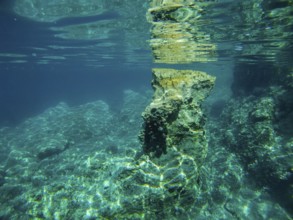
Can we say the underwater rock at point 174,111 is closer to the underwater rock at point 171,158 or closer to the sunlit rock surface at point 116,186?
the underwater rock at point 171,158

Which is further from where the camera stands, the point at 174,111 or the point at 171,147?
the point at 171,147

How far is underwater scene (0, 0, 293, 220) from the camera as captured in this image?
22.5 ft

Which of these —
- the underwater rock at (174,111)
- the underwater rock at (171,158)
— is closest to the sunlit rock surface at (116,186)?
the underwater rock at (171,158)

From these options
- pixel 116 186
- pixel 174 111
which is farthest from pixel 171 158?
pixel 116 186

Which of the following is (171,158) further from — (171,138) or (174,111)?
(174,111)

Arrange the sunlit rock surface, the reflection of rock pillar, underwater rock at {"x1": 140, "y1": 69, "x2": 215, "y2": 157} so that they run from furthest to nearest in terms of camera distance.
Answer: the sunlit rock surface
the reflection of rock pillar
underwater rock at {"x1": 140, "y1": 69, "x2": 215, "y2": 157}

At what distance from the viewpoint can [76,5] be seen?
14156mm

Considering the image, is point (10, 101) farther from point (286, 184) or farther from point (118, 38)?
point (286, 184)

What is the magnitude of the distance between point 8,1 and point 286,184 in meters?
17.8

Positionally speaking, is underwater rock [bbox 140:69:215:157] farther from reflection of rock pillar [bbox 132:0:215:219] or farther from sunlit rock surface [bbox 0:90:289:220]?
sunlit rock surface [bbox 0:90:289:220]

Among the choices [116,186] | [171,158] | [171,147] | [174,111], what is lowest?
[116,186]

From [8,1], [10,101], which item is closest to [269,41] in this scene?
[8,1]

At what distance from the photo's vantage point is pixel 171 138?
677 cm

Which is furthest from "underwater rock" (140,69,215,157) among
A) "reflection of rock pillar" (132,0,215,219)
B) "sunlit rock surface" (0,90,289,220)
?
"sunlit rock surface" (0,90,289,220)
